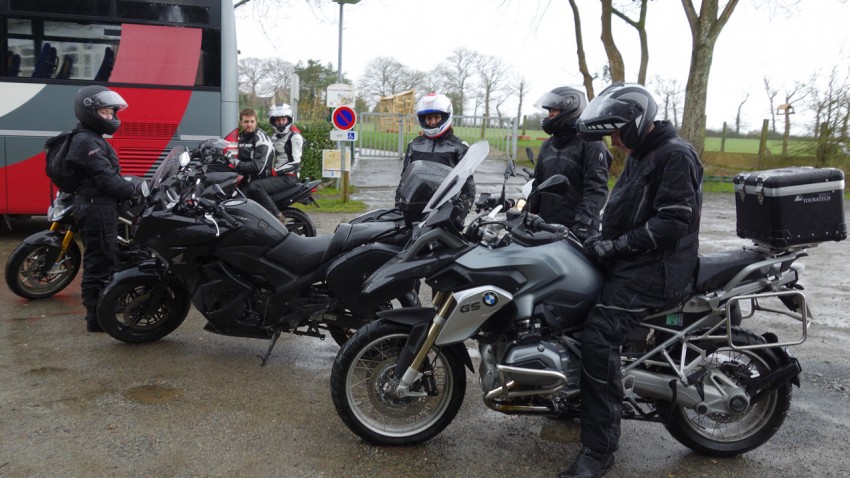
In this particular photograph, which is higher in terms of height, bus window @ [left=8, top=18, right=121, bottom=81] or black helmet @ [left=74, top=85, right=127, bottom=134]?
bus window @ [left=8, top=18, right=121, bottom=81]

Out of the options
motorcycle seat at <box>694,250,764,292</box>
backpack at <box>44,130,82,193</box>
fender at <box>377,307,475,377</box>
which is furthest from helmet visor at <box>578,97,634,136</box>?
backpack at <box>44,130,82,193</box>

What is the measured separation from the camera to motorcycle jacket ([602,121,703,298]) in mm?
3436

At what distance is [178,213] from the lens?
5.11m

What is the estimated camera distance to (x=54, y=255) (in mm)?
6785

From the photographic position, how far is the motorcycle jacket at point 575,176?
5180mm

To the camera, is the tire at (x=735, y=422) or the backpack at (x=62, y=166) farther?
the backpack at (x=62, y=166)

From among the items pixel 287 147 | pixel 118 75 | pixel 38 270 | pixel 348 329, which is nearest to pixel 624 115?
pixel 348 329

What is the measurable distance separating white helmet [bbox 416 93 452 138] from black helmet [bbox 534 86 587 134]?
48.0 inches

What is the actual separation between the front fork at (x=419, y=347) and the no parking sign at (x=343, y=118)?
9.99m

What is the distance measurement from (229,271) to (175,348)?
3.02 ft

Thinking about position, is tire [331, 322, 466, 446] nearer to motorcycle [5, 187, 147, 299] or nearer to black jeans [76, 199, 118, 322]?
black jeans [76, 199, 118, 322]

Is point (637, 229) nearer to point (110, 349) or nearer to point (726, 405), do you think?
point (726, 405)

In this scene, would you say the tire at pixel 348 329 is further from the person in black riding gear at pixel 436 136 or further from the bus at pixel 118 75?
the bus at pixel 118 75

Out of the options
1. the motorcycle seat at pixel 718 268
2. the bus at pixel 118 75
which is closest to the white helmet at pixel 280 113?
the bus at pixel 118 75
